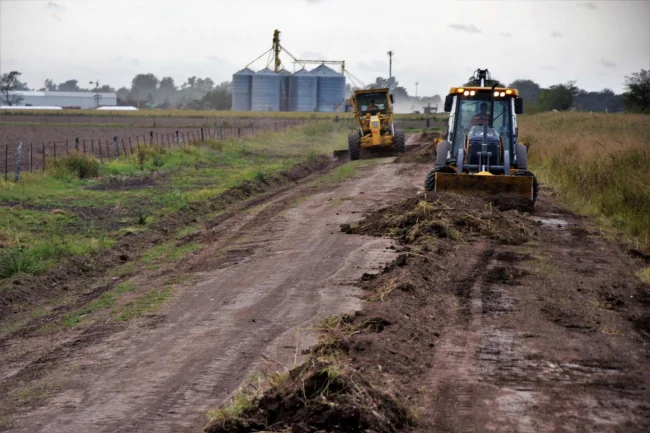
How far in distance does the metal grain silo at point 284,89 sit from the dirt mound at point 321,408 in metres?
96.0

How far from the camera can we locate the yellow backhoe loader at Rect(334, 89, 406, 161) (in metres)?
34.2

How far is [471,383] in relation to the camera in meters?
7.14

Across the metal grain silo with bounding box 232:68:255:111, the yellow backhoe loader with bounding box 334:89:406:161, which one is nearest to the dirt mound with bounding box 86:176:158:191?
the yellow backhoe loader with bounding box 334:89:406:161

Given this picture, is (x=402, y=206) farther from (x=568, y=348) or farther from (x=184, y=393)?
(x=184, y=393)

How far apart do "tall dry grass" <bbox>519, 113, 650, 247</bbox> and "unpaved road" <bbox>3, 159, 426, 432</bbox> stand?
18.3ft

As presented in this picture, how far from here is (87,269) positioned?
1359 centimetres

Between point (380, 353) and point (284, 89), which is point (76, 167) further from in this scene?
point (284, 89)

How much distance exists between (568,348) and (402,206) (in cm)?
807

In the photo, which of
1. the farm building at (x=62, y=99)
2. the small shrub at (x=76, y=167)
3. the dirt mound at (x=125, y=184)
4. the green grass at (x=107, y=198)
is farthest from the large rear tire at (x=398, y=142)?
the farm building at (x=62, y=99)

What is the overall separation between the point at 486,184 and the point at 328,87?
84.9 meters

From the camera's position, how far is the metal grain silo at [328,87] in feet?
331

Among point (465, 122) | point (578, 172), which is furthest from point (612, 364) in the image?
point (578, 172)

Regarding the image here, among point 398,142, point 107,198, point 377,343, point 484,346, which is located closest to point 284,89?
point 398,142

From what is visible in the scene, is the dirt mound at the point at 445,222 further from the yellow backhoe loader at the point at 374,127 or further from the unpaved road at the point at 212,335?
the yellow backhoe loader at the point at 374,127
